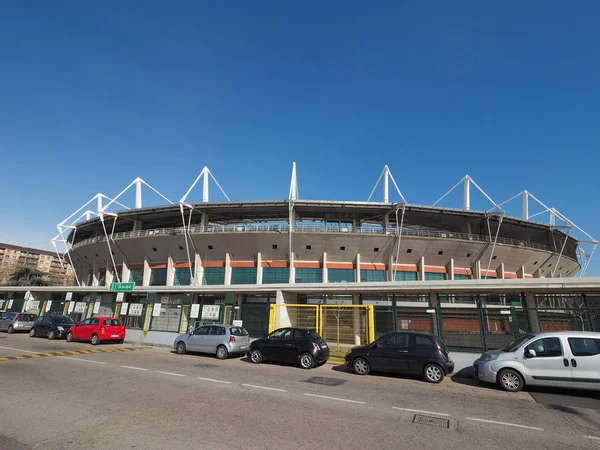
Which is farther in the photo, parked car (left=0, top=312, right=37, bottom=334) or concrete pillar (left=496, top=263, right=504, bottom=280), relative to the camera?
concrete pillar (left=496, top=263, right=504, bottom=280)

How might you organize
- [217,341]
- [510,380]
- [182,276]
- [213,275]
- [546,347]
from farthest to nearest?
[182,276] → [213,275] → [217,341] → [510,380] → [546,347]

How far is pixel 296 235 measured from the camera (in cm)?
3531

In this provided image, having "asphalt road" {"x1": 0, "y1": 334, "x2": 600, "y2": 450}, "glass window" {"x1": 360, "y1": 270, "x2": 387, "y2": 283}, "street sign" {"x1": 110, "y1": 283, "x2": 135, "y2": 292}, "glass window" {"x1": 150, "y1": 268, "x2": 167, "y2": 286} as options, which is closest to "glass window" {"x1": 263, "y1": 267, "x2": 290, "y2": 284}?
"glass window" {"x1": 360, "y1": 270, "x2": 387, "y2": 283}

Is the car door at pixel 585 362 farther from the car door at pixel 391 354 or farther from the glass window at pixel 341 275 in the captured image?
the glass window at pixel 341 275

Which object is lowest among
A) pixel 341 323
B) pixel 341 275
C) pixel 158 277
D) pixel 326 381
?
pixel 326 381

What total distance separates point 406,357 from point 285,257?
91.5 feet

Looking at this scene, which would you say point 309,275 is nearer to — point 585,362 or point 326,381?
point 326,381

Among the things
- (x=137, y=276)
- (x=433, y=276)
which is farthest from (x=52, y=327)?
(x=433, y=276)

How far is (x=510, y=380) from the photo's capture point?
9016mm

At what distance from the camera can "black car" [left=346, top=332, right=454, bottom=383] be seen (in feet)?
32.7

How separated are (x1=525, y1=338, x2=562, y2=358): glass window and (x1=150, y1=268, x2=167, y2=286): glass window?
129ft

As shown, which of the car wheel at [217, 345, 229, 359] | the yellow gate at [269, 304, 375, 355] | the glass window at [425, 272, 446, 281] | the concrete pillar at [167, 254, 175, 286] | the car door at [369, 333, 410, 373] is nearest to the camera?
the car door at [369, 333, 410, 373]

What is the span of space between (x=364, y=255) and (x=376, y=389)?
95.8 ft

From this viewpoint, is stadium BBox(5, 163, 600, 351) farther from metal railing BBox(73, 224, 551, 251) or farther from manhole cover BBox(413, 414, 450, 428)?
manhole cover BBox(413, 414, 450, 428)
